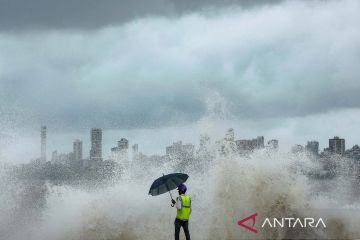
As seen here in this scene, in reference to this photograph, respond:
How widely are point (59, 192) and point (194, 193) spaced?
643 centimetres

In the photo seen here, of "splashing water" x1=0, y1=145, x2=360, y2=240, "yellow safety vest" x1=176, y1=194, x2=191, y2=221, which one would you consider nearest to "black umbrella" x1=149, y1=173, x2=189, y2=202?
"yellow safety vest" x1=176, y1=194, x2=191, y2=221

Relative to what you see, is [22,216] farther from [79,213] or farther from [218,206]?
[218,206]

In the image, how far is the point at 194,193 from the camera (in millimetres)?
24828

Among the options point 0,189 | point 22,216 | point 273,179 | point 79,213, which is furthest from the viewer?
point 0,189

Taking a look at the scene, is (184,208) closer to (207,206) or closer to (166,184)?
(166,184)

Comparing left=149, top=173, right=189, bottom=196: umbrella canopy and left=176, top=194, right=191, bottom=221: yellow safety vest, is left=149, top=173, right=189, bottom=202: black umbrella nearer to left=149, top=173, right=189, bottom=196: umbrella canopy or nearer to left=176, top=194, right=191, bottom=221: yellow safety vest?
left=149, top=173, right=189, bottom=196: umbrella canopy

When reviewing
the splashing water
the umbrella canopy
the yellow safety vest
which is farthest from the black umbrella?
the splashing water

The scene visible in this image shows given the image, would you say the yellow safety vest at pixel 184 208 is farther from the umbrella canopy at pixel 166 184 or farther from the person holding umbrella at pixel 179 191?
the umbrella canopy at pixel 166 184

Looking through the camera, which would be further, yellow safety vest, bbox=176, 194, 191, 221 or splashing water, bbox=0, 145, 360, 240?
splashing water, bbox=0, 145, 360, 240

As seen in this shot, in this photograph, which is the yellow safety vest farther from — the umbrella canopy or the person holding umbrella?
the umbrella canopy

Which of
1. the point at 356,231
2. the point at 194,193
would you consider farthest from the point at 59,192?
the point at 356,231

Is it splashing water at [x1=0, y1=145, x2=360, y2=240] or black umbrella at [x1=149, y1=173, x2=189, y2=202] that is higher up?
black umbrella at [x1=149, y1=173, x2=189, y2=202]

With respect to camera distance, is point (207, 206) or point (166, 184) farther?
point (207, 206)

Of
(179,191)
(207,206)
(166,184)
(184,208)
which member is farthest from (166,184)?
(207,206)
